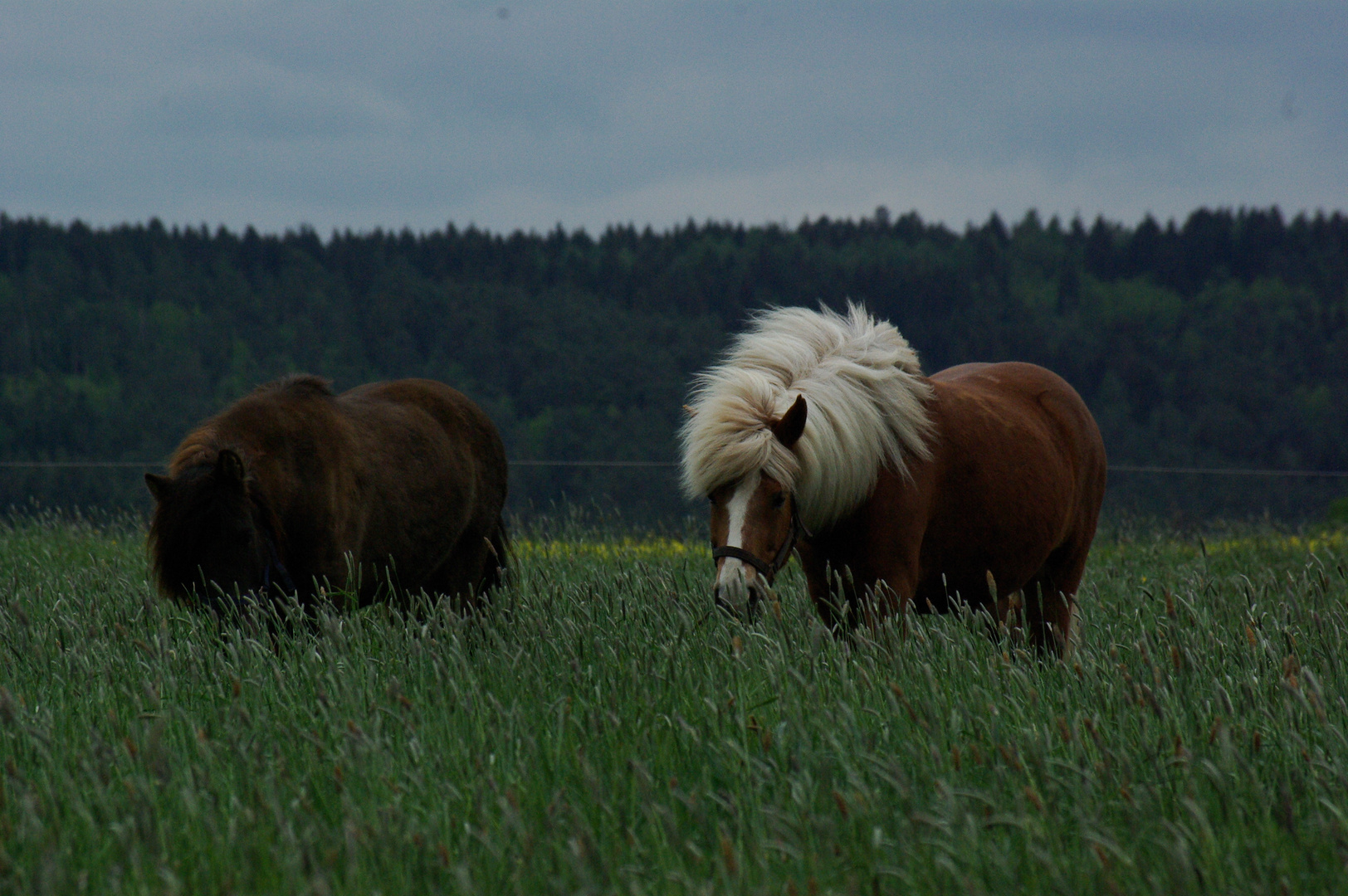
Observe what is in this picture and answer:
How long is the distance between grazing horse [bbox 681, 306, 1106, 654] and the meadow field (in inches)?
11.3

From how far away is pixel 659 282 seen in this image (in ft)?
229

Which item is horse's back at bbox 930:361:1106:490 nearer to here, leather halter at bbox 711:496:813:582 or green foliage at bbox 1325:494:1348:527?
leather halter at bbox 711:496:813:582

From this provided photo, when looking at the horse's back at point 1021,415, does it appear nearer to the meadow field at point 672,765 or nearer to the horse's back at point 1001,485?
the horse's back at point 1001,485

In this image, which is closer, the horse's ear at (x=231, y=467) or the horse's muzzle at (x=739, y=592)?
the horse's muzzle at (x=739, y=592)

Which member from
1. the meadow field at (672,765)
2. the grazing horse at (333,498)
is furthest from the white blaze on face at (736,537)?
the grazing horse at (333,498)

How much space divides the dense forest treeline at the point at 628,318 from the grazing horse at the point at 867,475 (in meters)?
43.5

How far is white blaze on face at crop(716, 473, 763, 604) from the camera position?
13.1 ft

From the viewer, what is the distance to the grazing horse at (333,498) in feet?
15.2

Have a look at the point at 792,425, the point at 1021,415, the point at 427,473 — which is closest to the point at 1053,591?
the point at 1021,415

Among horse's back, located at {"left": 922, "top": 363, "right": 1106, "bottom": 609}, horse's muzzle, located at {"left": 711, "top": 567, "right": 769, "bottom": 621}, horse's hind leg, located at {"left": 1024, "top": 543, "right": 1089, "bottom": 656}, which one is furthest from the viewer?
horse's hind leg, located at {"left": 1024, "top": 543, "right": 1089, "bottom": 656}

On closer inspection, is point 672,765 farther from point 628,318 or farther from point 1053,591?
point 628,318

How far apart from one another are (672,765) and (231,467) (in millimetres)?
2451

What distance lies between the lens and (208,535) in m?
4.64

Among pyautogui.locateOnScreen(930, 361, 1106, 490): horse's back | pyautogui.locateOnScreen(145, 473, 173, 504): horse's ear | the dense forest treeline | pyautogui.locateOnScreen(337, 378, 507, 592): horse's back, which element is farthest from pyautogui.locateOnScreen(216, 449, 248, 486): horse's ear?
the dense forest treeline
